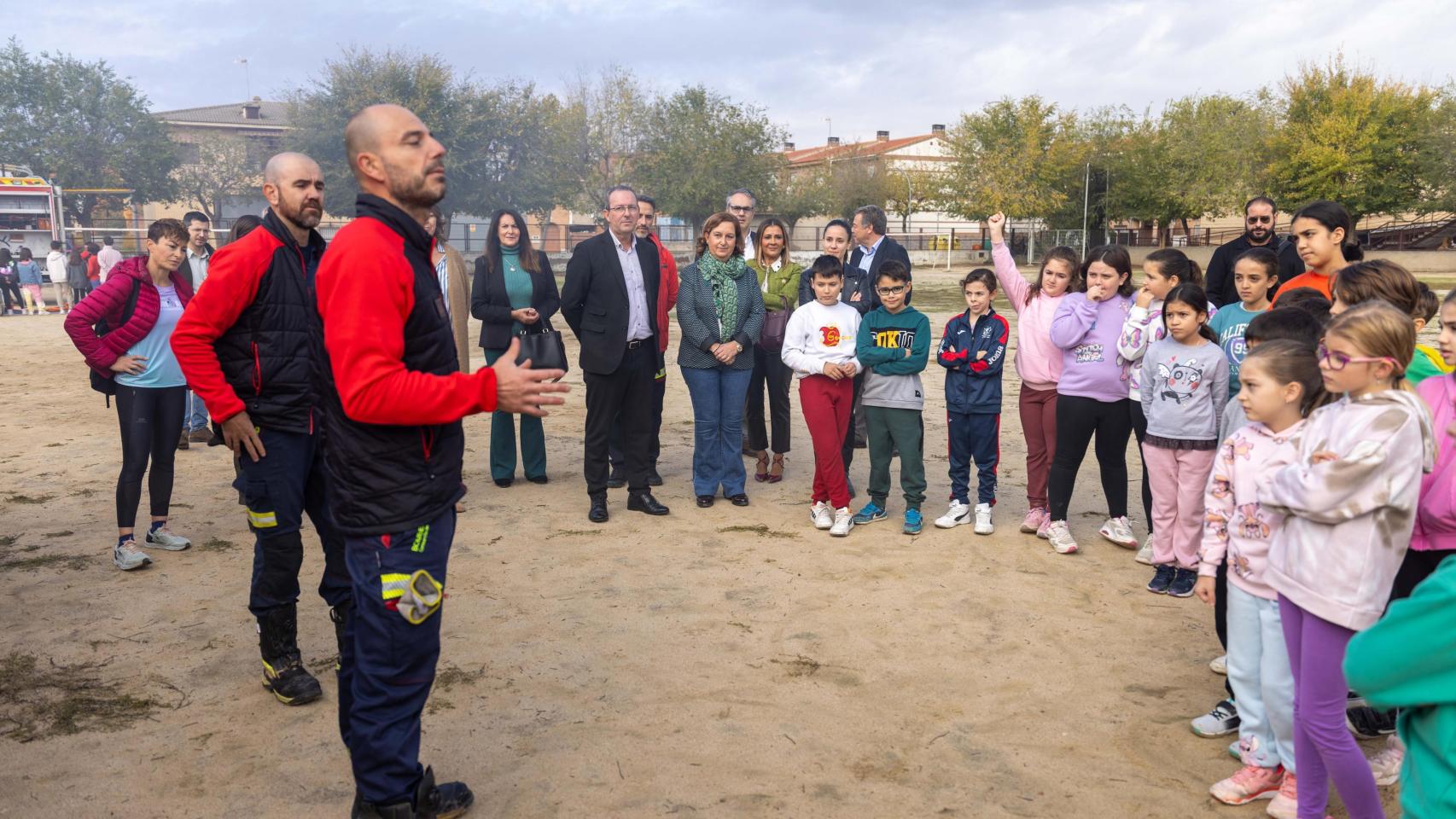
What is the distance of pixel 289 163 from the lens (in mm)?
3848

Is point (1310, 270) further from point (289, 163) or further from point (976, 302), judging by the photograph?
point (289, 163)

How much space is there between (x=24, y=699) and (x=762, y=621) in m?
3.06

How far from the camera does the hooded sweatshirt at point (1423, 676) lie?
1.57 metres

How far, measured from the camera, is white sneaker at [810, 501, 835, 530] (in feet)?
21.1

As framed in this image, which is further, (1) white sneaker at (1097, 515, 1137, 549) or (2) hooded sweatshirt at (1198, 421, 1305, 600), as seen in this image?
(1) white sneaker at (1097, 515, 1137, 549)

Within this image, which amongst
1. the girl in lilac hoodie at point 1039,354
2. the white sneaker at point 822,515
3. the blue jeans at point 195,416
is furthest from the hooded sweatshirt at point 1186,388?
the blue jeans at point 195,416

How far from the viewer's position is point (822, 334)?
652 centimetres

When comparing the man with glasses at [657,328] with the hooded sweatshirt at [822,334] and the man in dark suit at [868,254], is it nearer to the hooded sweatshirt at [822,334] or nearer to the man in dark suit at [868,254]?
the hooded sweatshirt at [822,334]

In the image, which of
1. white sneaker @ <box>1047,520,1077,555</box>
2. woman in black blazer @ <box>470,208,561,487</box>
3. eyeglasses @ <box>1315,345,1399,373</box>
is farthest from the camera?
woman in black blazer @ <box>470,208,561,487</box>

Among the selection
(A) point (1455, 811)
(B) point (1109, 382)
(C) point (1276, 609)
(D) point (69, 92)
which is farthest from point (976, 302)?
(D) point (69, 92)

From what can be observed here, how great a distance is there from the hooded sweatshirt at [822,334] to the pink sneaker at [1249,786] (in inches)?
142

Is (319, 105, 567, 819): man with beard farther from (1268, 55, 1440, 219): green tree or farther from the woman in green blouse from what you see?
(1268, 55, 1440, 219): green tree

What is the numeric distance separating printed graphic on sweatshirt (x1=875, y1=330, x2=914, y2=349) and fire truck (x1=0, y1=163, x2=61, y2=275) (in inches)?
1221

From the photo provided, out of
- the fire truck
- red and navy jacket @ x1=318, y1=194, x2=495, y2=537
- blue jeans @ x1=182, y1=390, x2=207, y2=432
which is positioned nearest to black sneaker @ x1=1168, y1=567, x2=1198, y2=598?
red and navy jacket @ x1=318, y1=194, x2=495, y2=537
